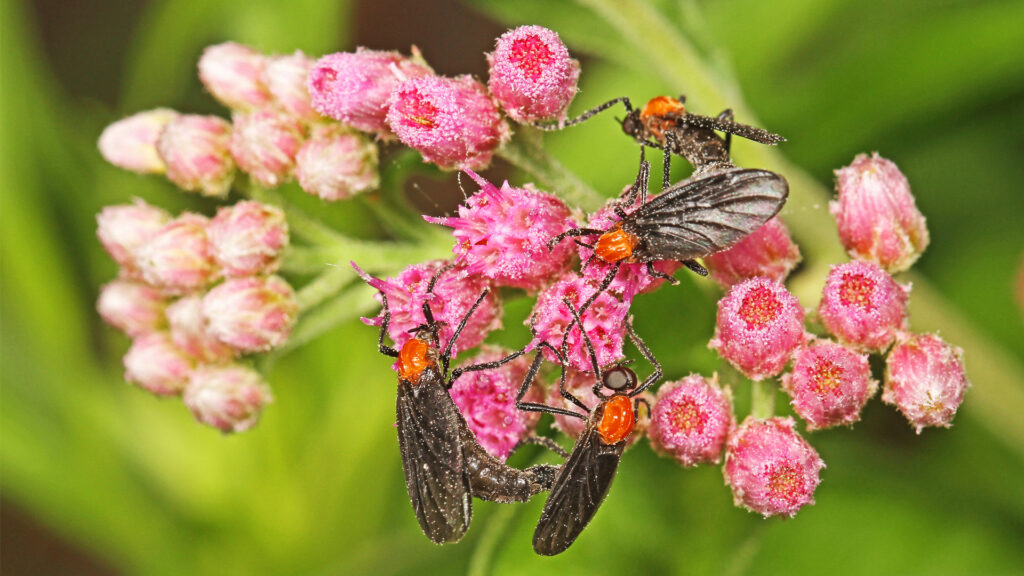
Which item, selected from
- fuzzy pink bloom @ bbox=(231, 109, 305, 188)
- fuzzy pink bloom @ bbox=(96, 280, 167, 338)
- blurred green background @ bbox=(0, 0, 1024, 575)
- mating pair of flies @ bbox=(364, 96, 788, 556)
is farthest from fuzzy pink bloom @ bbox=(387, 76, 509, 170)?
fuzzy pink bloom @ bbox=(96, 280, 167, 338)

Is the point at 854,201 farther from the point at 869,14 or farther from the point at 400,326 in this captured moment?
the point at 869,14

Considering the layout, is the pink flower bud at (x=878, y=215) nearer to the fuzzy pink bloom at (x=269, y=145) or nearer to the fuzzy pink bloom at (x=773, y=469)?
the fuzzy pink bloom at (x=773, y=469)

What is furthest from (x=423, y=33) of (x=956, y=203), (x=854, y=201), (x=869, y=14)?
(x=854, y=201)

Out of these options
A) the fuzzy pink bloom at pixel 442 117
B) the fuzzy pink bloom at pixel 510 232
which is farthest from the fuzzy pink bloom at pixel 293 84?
the fuzzy pink bloom at pixel 510 232

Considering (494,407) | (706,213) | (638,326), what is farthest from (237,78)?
(706,213)

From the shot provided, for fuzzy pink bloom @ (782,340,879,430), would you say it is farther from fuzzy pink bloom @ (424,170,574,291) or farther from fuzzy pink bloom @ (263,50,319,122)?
fuzzy pink bloom @ (263,50,319,122)

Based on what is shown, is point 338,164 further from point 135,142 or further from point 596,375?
point 596,375
